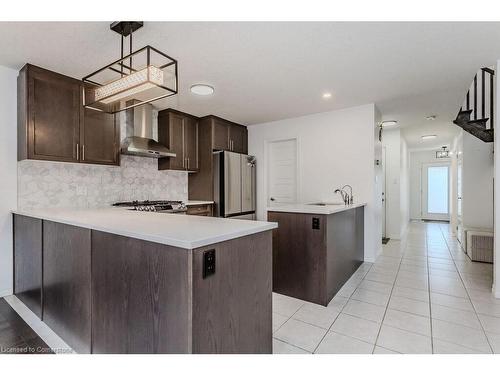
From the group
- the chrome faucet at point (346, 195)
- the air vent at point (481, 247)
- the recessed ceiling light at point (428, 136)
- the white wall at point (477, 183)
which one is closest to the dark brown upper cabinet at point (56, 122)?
the chrome faucet at point (346, 195)

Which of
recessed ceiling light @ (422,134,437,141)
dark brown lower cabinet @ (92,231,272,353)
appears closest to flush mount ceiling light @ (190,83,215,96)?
dark brown lower cabinet @ (92,231,272,353)

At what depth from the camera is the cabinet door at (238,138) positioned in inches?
193

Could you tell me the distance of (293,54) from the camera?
2434 millimetres

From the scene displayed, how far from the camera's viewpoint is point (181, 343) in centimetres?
116

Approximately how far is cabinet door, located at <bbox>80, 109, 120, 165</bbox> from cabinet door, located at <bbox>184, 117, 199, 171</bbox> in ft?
4.11

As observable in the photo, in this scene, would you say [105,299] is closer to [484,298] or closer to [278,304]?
[278,304]

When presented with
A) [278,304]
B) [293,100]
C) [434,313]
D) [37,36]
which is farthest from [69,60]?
[434,313]

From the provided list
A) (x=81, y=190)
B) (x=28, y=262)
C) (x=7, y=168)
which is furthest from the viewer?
(x=81, y=190)

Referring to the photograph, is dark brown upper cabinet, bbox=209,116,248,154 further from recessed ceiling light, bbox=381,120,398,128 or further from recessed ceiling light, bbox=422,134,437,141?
recessed ceiling light, bbox=422,134,437,141

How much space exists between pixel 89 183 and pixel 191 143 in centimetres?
171

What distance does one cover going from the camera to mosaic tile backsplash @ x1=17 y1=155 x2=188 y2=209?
2812 mm

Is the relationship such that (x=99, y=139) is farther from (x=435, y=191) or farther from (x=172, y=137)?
(x=435, y=191)

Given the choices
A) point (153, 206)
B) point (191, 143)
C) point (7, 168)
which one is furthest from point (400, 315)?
point (7, 168)

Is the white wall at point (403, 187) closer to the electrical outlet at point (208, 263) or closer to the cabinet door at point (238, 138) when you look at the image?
the cabinet door at point (238, 138)
